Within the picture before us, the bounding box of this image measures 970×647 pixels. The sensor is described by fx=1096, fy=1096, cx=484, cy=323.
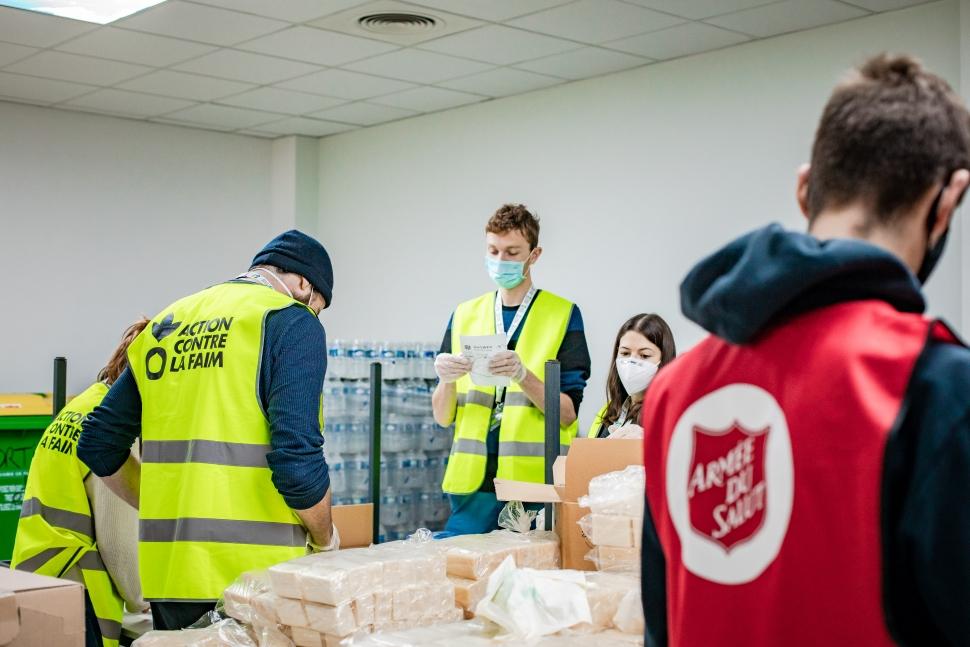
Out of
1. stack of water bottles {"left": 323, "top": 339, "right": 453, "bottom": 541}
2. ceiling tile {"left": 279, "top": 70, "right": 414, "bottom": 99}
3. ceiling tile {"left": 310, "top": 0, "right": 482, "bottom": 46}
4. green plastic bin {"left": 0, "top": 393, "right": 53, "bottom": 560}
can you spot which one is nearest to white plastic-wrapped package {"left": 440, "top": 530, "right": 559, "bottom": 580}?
ceiling tile {"left": 310, "top": 0, "right": 482, "bottom": 46}

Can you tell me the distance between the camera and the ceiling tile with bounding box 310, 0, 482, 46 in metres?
4.95

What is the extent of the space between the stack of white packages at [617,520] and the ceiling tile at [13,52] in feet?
14.9

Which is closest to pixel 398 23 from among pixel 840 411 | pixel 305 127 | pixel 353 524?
pixel 305 127

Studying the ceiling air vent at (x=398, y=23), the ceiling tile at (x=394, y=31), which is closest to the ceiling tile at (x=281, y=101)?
the ceiling tile at (x=394, y=31)

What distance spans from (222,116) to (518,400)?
397 centimetres

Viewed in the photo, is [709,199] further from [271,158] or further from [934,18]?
[271,158]

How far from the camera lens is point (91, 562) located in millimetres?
3408

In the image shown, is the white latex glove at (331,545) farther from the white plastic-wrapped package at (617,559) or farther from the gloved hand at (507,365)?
the gloved hand at (507,365)

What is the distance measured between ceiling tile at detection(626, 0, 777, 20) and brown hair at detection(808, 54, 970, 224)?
3852 mm

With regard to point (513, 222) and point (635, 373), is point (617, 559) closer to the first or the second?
point (635, 373)

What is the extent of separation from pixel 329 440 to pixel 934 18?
3742 millimetres

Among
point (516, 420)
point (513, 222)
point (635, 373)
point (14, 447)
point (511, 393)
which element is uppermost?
point (513, 222)

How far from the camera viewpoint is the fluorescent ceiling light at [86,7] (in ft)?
16.4

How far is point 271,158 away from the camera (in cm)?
838
